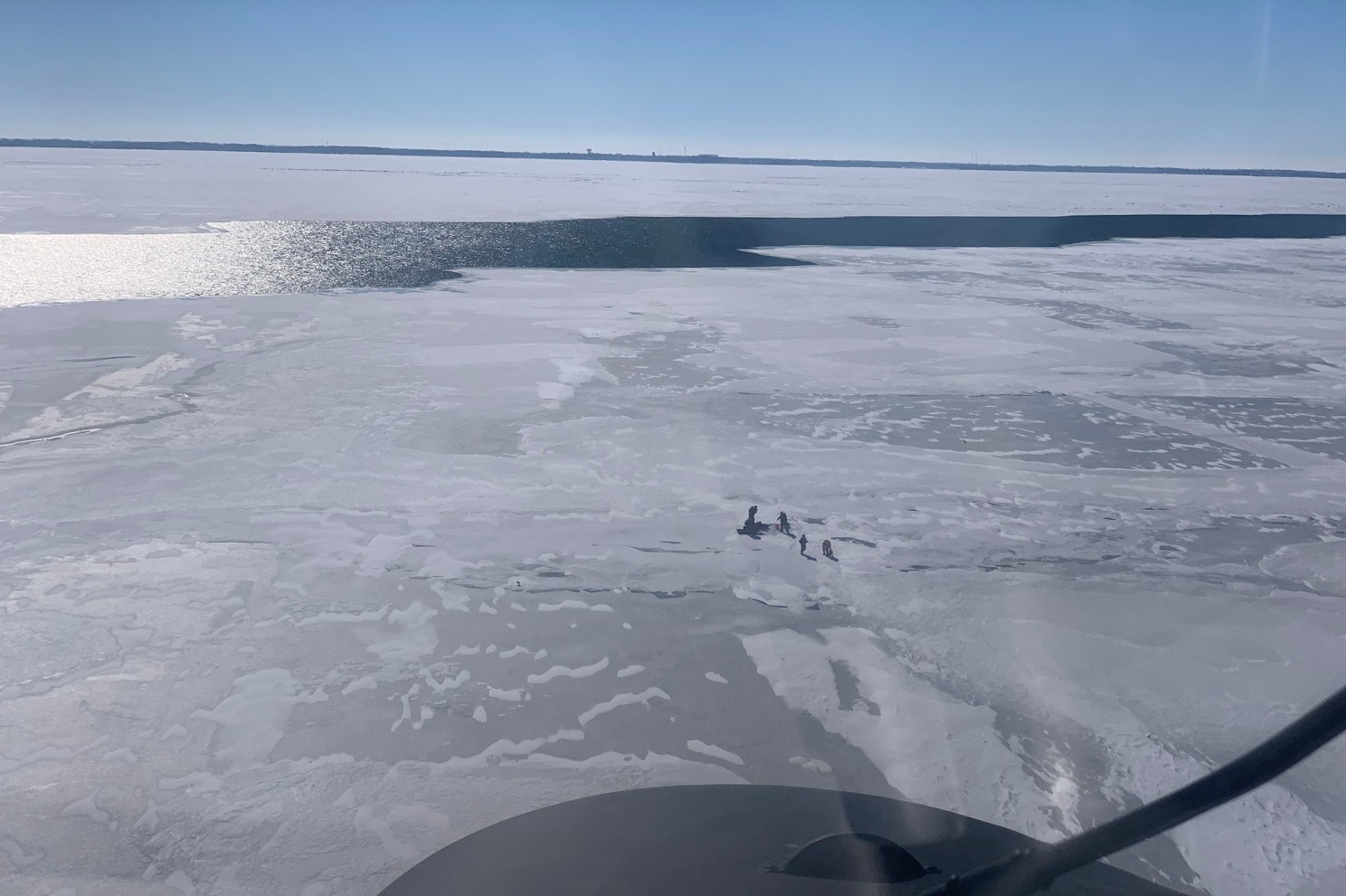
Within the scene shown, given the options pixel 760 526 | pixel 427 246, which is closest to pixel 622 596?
pixel 760 526

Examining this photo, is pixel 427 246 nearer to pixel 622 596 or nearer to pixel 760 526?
pixel 760 526

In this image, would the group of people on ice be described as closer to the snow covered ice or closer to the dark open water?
the snow covered ice

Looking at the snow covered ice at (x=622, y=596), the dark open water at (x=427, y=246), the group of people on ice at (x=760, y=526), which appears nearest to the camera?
the snow covered ice at (x=622, y=596)

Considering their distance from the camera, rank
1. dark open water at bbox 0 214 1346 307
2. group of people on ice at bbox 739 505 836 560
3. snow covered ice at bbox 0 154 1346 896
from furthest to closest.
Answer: dark open water at bbox 0 214 1346 307, group of people on ice at bbox 739 505 836 560, snow covered ice at bbox 0 154 1346 896

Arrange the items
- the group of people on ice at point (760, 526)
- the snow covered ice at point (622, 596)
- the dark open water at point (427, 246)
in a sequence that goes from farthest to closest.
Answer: the dark open water at point (427, 246) → the group of people on ice at point (760, 526) → the snow covered ice at point (622, 596)

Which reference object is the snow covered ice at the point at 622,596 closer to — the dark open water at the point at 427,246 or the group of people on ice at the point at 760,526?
the group of people on ice at the point at 760,526

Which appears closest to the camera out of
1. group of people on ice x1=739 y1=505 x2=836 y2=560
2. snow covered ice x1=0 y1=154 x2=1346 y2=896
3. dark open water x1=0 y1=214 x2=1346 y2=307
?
snow covered ice x1=0 y1=154 x2=1346 y2=896

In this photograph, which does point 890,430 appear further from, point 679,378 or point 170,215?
point 170,215

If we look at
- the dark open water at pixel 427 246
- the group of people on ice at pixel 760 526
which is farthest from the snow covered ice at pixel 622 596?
the dark open water at pixel 427 246

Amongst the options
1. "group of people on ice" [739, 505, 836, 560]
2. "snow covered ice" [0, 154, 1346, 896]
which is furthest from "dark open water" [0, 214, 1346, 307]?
"group of people on ice" [739, 505, 836, 560]

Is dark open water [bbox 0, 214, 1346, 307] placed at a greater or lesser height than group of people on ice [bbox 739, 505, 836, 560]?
greater
